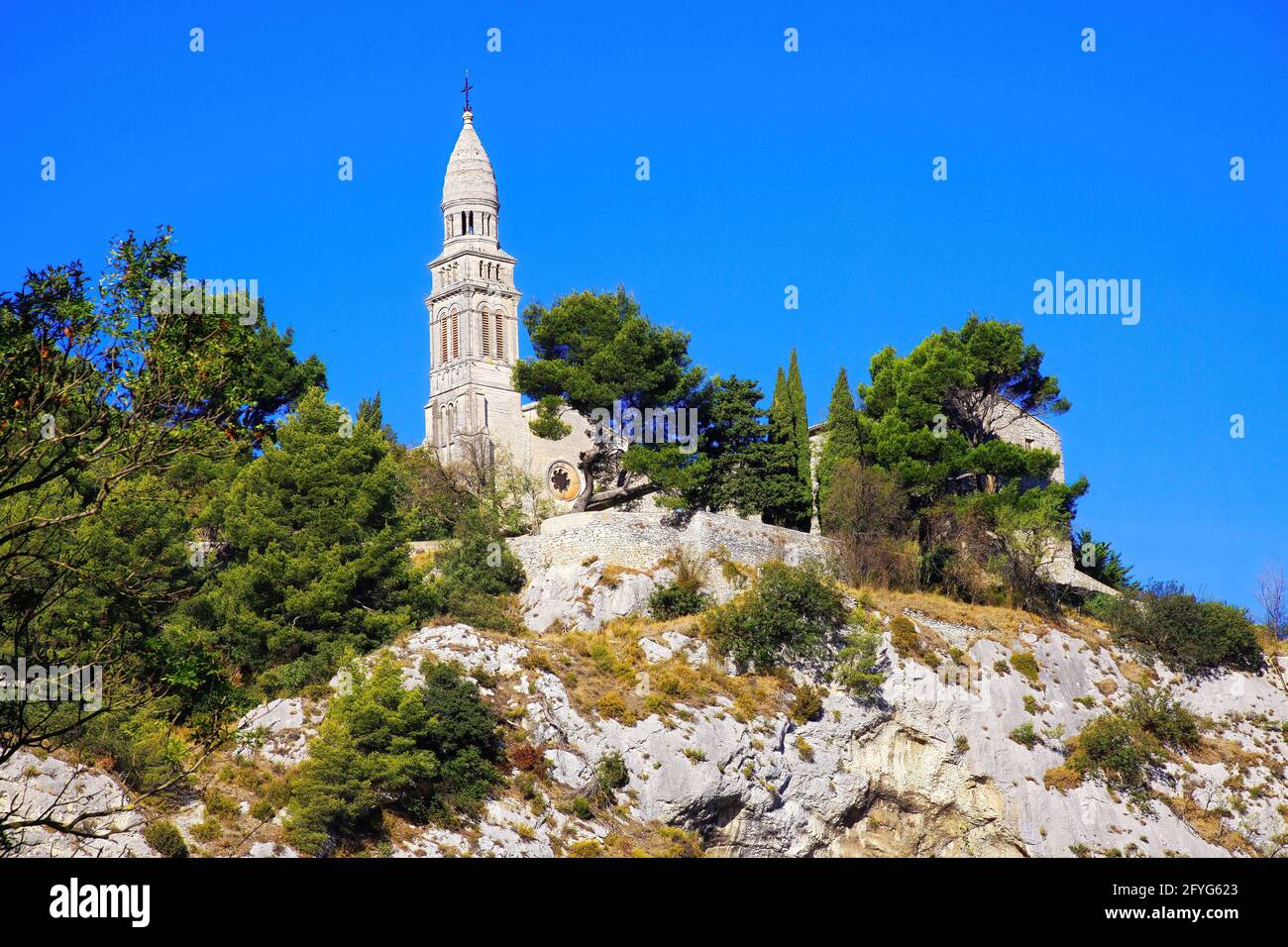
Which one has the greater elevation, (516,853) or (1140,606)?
(1140,606)

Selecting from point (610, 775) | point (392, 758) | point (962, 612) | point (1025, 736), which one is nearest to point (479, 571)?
point (610, 775)

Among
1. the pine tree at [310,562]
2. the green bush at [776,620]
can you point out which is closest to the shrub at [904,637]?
the green bush at [776,620]

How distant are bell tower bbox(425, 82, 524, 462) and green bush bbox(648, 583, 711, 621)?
26361mm

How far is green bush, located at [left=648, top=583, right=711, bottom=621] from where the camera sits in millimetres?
48188

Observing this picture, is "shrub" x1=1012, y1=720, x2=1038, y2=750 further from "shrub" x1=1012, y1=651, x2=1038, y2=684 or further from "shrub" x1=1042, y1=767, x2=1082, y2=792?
"shrub" x1=1012, y1=651, x2=1038, y2=684

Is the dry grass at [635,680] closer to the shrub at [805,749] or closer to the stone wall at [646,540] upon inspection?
the shrub at [805,749]

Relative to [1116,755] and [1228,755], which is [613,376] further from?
[1228,755]

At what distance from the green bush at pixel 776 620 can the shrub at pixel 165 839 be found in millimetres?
16888

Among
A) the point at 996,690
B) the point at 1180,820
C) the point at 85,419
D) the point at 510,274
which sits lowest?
the point at 1180,820

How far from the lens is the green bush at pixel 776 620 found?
46.2 metres
